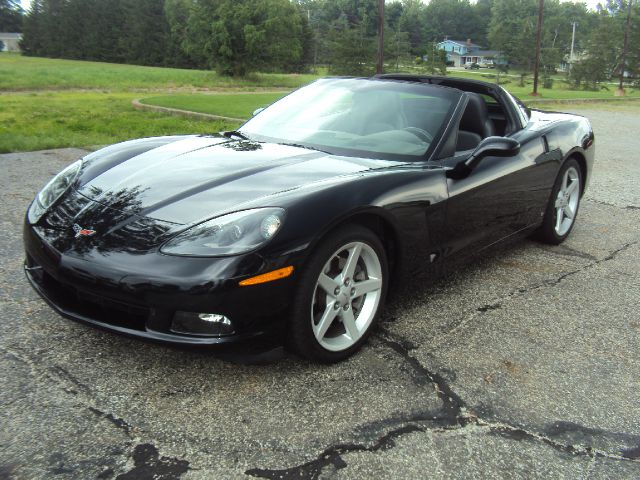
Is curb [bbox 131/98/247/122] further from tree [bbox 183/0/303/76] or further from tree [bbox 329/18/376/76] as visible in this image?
tree [bbox 183/0/303/76]

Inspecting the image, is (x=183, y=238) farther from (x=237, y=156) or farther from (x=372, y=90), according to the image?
(x=372, y=90)

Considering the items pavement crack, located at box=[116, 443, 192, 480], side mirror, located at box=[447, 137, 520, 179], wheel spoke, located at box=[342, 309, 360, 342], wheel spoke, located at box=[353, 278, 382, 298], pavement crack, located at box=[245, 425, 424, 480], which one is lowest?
pavement crack, located at box=[245, 425, 424, 480]

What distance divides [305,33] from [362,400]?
5942cm

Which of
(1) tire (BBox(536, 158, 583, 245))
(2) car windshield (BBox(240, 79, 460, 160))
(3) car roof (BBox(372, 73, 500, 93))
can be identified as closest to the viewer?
(2) car windshield (BBox(240, 79, 460, 160))

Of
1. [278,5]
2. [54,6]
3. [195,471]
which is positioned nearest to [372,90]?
[195,471]

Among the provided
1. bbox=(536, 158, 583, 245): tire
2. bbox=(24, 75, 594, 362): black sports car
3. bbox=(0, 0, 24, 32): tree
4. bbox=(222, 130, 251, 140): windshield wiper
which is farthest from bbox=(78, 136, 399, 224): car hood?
bbox=(0, 0, 24, 32): tree

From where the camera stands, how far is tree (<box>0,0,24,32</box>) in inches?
3989

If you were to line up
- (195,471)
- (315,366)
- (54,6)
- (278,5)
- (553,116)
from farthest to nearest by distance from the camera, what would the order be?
(54,6)
(278,5)
(553,116)
(315,366)
(195,471)

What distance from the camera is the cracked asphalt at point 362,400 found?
2111 mm

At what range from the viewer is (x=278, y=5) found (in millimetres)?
44562

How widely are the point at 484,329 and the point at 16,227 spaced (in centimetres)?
352

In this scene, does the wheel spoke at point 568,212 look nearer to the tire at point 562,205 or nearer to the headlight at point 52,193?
the tire at point 562,205

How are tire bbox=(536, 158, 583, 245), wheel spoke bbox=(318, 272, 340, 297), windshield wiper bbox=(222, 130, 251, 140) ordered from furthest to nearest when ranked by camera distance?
tire bbox=(536, 158, 583, 245)
windshield wiper bbox=(222, 130, 251, 140)
wheel spoke bbox=(318, 272, 340, 297)

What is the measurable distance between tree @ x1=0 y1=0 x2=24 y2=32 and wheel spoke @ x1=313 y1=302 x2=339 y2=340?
4511 inches
